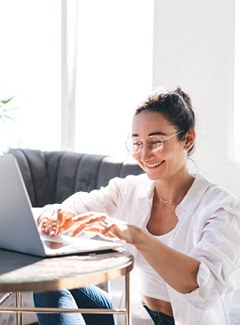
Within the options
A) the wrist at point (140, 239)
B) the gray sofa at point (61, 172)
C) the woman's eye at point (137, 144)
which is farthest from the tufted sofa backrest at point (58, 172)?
the wrist at point (140, 239)

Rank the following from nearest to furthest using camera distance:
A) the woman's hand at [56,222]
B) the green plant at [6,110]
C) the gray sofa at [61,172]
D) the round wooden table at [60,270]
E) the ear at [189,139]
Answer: the round wooden table at [60,270] → the woman's hand at [56,222] → the ear at [189,139] → the gray sofa at [61,172] → the green plant at [6,110]

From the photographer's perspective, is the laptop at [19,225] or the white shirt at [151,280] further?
the white shirt at [151,280]

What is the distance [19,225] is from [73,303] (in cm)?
43

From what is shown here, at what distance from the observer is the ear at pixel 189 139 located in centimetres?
191

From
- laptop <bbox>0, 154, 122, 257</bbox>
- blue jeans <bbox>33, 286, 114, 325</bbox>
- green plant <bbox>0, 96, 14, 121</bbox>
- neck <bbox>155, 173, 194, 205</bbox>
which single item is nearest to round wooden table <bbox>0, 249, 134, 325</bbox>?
laptop <bbox>0, 154, 122, 257</bbox>

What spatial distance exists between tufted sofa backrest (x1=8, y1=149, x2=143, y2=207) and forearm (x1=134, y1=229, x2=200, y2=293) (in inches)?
68.8

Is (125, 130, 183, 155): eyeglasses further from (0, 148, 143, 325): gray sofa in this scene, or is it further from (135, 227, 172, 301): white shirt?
(0, 148, 143, 325): gray sofa

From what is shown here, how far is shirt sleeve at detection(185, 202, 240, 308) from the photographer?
5.12 feet

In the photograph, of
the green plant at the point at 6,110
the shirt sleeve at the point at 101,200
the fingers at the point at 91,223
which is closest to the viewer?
the fingers at the point at 91,223

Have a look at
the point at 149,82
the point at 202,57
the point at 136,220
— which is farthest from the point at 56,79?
the point at 136,220

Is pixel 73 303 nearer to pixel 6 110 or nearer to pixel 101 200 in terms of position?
pixel 101 200

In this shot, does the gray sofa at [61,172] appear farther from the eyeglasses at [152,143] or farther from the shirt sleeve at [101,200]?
the eyeglasses at [152,143]

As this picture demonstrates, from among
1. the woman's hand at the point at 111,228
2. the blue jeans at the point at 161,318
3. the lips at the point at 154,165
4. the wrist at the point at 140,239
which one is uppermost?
the lips at the point at 154,165

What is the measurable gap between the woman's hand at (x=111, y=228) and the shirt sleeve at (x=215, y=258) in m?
0.19
